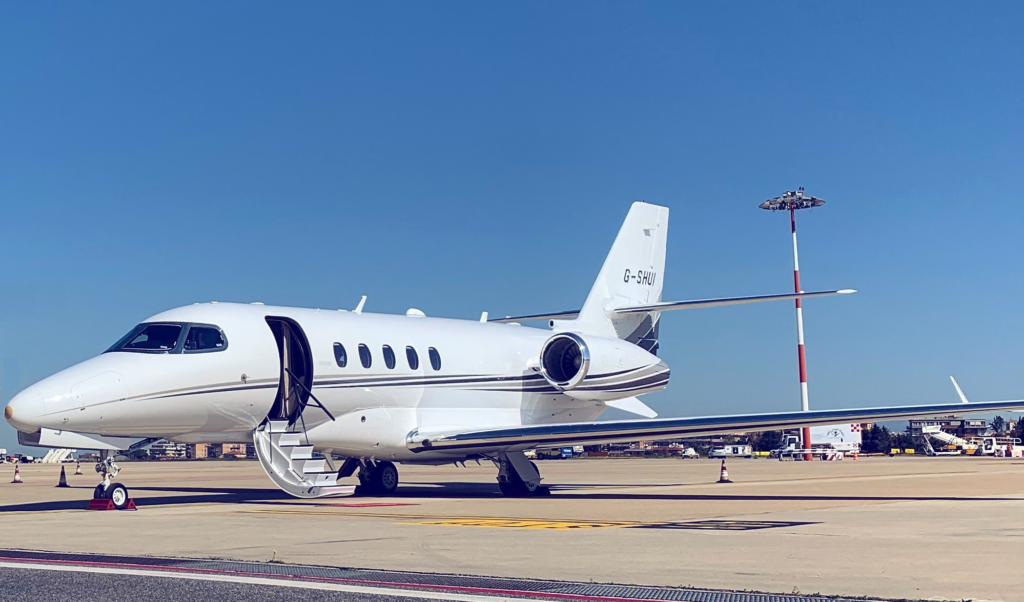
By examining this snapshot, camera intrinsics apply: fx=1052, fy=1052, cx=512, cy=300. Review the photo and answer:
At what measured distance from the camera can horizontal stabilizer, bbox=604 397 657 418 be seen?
24.8 metres

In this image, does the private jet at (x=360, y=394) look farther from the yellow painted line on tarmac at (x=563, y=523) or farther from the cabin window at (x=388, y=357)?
the yellow painted line on tarmac at (x=563, y=523)

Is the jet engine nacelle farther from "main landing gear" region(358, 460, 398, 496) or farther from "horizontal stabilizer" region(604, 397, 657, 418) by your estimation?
"main landing gear" region(358, 460, 398, 496)

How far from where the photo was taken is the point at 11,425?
14.6 m

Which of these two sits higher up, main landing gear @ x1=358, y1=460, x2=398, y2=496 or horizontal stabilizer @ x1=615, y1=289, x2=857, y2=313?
horizontal stabilizer @ x1=615, y1=289, x2=857, y2=313

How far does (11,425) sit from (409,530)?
644cm

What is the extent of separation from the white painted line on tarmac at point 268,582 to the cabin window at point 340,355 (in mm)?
9925

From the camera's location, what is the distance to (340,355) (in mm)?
18656

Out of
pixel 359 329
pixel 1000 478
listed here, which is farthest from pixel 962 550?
pixel 1000 478

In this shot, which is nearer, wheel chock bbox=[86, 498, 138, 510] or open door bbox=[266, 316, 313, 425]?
wheel chock bbox=[86, 498, 138, 510]

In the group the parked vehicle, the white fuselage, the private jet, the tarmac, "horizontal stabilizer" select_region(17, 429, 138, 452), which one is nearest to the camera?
the tarmac

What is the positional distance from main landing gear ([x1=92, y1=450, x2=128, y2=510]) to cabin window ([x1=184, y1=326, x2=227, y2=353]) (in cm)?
200

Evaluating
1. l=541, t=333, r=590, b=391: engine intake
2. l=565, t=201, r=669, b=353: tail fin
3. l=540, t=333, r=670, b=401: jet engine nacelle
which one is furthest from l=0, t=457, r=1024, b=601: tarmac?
l=565, t=201, r=669, b=353: tail fin

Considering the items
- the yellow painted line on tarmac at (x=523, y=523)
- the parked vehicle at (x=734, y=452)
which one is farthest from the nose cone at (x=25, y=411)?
the parked vehicle at (x=734, y=452)

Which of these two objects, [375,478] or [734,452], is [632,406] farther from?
[734,452]
